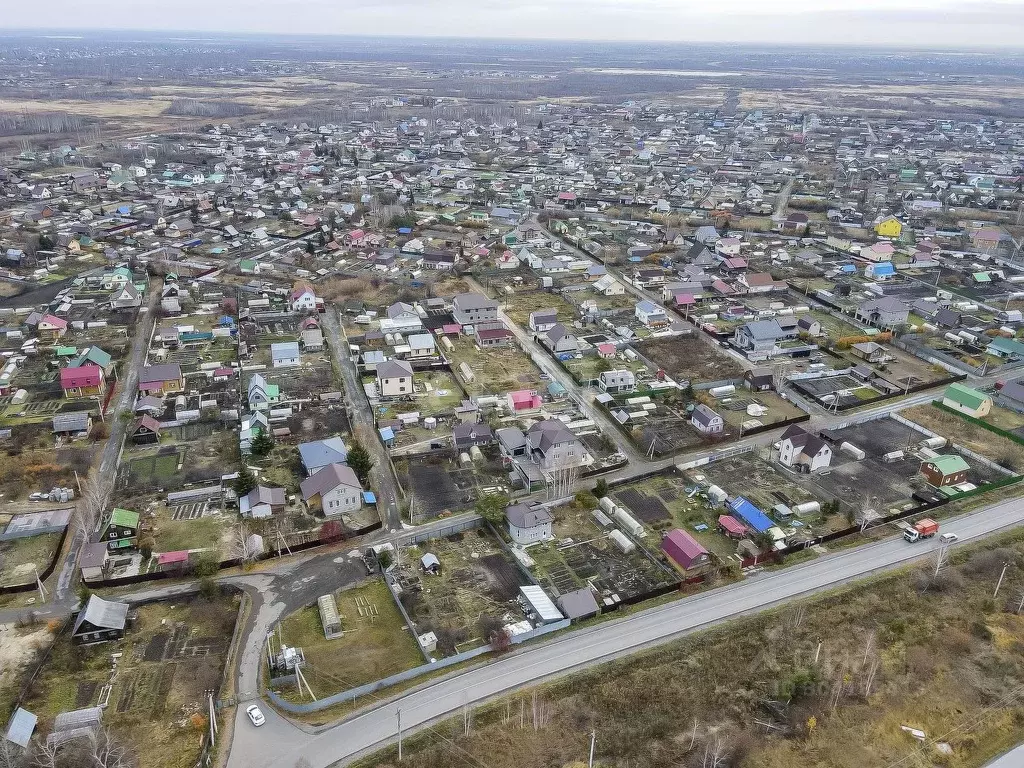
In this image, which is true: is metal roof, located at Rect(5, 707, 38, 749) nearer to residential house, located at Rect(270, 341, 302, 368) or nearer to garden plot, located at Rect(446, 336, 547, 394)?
garden plot, located at Rect(446, 336, 547, 394)

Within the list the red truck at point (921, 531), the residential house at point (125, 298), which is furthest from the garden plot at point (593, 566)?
the residential house at point (125, 298)

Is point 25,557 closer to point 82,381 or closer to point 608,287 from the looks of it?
point 82,381

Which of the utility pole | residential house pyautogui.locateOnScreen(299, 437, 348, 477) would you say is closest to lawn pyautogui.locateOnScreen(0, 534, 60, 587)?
residential house pyautogui.locateOnScreen(299, 437, 348, 477)

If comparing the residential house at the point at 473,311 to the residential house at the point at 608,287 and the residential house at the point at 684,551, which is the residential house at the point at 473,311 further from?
the residential house at the point at 684,551

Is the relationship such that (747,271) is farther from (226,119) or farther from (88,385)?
(226,119)

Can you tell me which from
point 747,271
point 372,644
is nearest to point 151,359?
point 372,644
